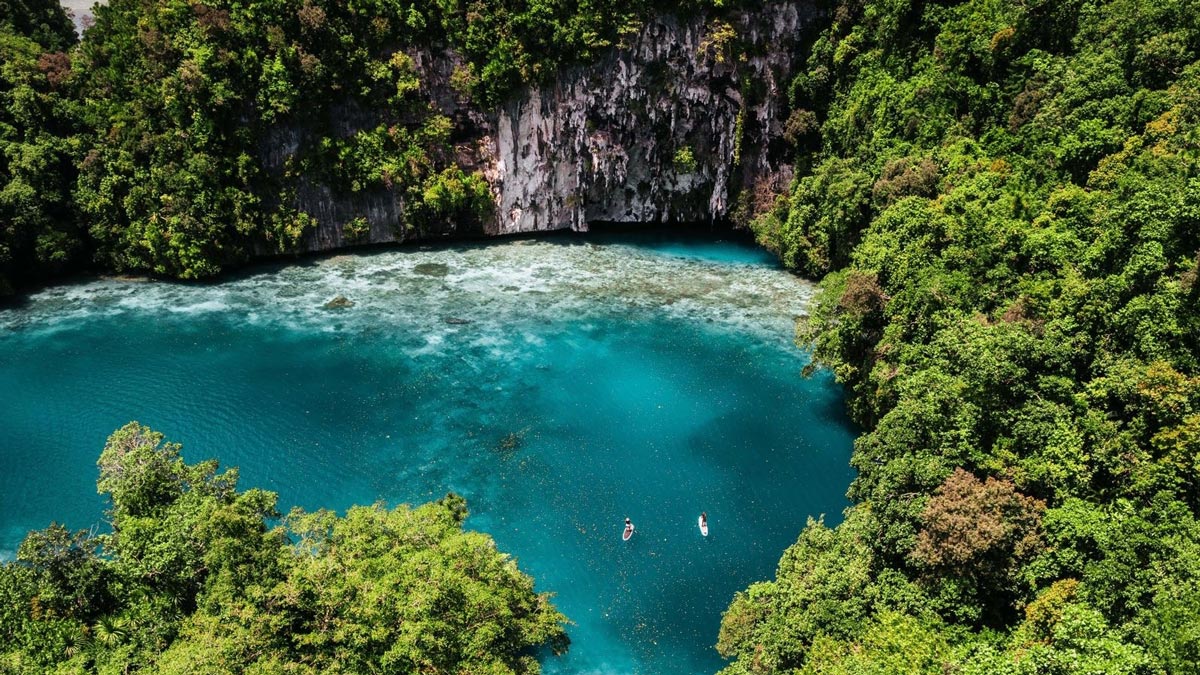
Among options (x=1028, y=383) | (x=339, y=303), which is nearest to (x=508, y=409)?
(x=339, y=303)

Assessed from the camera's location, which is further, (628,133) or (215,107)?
(628,133)

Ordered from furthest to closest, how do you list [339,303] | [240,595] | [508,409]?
[339,303]
[508,409]
[240,595]

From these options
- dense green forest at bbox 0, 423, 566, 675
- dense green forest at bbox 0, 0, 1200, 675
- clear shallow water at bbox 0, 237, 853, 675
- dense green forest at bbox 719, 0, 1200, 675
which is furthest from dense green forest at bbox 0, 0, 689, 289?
dense green forest at bbox 0, 423, 566, 675

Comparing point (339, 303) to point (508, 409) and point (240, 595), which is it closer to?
point (508, 409)

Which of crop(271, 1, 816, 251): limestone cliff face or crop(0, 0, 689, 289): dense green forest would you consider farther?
crop(271, 1, 816, 251): limestone cliff face

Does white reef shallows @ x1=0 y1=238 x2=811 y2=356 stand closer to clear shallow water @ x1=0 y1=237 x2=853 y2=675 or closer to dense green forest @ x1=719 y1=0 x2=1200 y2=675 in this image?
clear shallow water @ x1=0 y1=237 x2=853 y2=675

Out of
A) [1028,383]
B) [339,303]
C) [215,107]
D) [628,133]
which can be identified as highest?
[215,107]

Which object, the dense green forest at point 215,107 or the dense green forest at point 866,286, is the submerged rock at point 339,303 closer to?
the dense green forest at point 215,107

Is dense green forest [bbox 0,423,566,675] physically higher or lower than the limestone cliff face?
lower
